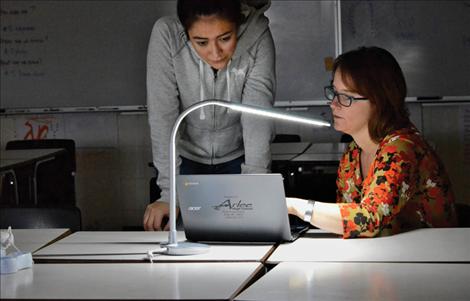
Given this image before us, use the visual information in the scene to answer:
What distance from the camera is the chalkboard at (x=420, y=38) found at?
5555 mm

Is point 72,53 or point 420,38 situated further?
point 72,53

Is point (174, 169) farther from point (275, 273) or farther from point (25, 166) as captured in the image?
point (25, 166)

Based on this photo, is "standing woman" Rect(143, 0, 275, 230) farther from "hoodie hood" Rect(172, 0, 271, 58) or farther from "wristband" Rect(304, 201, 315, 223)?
"wristband" Rect(304, 201, 315, 223)

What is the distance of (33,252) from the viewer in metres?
2.61

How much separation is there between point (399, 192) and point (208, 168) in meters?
0.99

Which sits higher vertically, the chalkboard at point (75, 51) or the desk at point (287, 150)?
the chalkboard at point (75, 51)

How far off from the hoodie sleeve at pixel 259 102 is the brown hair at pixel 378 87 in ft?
1.35

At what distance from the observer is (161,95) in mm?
3264

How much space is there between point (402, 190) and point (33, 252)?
1.18 meters

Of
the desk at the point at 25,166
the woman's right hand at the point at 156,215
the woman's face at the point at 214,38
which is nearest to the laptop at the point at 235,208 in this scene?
the woman's right hand at the point at 156,215

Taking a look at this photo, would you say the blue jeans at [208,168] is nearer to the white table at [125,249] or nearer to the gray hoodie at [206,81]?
the gray hoodie at [206,81]

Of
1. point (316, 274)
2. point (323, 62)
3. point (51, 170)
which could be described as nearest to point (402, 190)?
point (316, 274)

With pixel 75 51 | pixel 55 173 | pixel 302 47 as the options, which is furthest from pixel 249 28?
pixel 75 51

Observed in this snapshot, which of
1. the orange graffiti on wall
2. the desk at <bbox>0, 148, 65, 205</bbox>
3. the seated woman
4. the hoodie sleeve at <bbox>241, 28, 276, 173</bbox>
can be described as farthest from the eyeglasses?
the orange graffiti on wall
